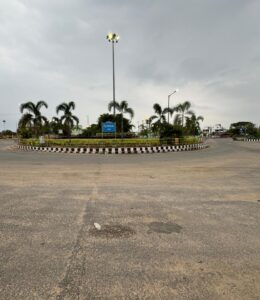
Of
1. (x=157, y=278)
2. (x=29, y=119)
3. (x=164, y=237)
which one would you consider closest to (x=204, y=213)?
(x=164, y=237)

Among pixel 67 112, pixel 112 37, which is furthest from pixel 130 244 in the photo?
pixel 67 112

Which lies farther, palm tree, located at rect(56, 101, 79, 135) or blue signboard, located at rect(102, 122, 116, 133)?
palm tree, located at rect(56, 101, 79, 135)

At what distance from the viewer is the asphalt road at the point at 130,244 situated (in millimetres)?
2844

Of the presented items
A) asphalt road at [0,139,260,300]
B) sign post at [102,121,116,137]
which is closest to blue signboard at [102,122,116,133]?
sign post at [102,121,116,137]

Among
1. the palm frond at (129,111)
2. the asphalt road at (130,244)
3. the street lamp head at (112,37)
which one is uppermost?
the street lamp head at (112,37)

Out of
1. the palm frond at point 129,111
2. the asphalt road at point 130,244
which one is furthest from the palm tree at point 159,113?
the asphalt road at point 130,244

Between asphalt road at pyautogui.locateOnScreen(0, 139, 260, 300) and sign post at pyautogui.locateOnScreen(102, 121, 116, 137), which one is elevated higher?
sign post at pyautogui.locateOnScreen(102, 121, 116, 137)

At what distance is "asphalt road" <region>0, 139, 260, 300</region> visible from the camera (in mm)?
2844

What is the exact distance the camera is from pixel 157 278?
3021 millimetres

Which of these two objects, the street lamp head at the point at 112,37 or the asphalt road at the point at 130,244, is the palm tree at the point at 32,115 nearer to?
the street lamp head at the point at 112,37

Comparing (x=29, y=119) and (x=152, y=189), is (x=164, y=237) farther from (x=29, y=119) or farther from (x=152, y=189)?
(x=29, y=119)

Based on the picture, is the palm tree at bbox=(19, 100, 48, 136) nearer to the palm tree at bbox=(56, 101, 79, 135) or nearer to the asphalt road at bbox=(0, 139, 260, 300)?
the palm tree at bbox=(56, 101, 79, 135)

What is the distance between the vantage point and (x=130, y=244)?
154 inches

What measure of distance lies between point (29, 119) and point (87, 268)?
4343 centimetres
